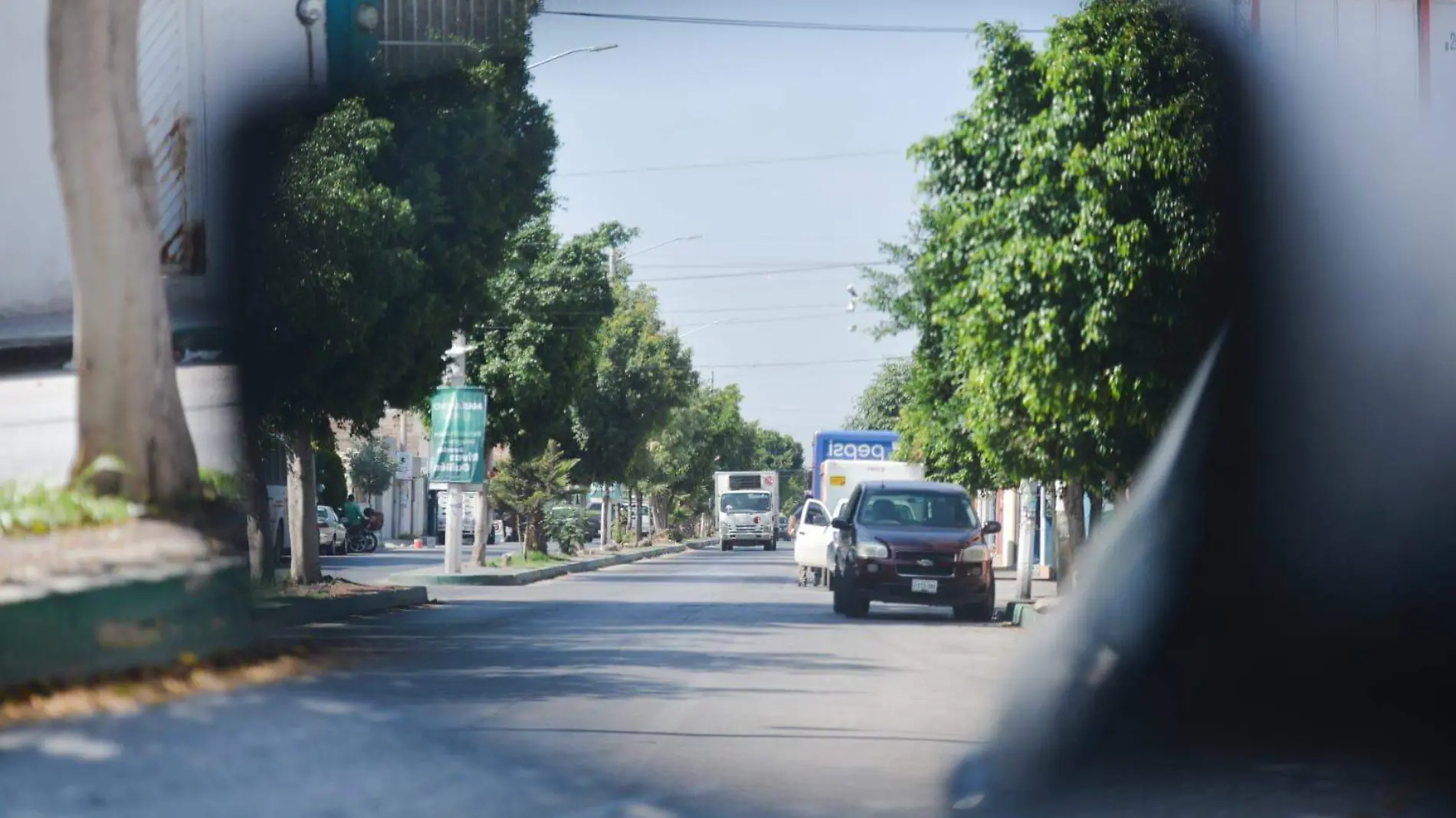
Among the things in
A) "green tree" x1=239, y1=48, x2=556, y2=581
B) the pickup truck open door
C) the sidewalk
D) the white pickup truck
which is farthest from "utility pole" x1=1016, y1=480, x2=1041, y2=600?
"green tree" x1=239, y1=48, x2=556, y2=581

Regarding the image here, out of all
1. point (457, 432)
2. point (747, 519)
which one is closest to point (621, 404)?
point (457, 432)

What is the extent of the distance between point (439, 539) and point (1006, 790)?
7287 cm

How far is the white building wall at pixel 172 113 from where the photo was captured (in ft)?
48.1

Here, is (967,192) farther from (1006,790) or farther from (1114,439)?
(1006,790)

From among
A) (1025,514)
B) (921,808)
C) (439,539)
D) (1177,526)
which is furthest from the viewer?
(439,539)

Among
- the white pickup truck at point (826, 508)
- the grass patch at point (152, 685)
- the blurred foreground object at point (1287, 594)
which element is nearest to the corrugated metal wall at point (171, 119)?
the grass patch at point (152, 685)

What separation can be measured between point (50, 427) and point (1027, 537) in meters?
16.5

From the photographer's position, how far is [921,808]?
8109mm

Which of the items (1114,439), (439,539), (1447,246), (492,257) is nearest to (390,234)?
(492,257)

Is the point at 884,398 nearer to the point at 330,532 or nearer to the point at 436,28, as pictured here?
the point at 330,532

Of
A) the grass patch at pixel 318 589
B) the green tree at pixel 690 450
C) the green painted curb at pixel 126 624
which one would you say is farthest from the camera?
the green tree at pixel 690 450

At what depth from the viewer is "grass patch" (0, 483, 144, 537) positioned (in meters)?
12.8

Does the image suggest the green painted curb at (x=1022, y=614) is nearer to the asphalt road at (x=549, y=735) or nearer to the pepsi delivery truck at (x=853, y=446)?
the asphalt road at (x=549, y=735)

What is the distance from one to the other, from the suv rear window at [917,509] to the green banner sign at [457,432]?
32.0ft
